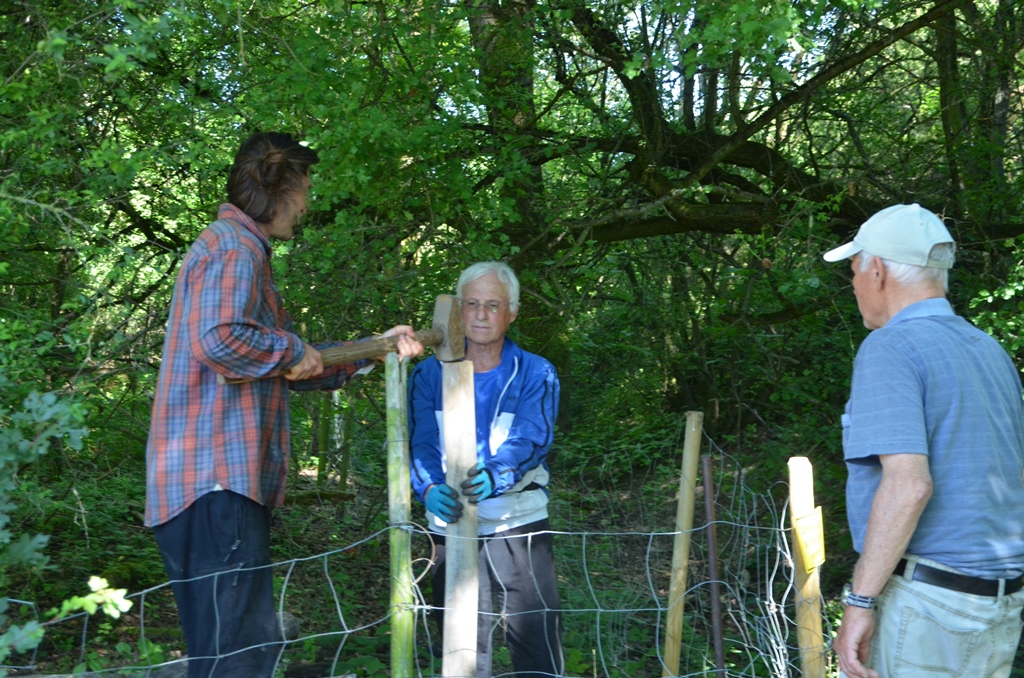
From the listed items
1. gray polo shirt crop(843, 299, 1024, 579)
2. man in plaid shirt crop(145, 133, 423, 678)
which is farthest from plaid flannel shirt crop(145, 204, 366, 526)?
gray polo shirt crop(843, 299, 1024, 579)

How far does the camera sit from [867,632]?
7.29 feet

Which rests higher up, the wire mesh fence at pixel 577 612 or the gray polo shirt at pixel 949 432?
the gray polo shirt at pixel 949 432

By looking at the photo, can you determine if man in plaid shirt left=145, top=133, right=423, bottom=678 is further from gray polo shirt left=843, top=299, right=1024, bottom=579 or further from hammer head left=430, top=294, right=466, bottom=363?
gray polo shirt left=843, top=299, right=1024, bottom=579

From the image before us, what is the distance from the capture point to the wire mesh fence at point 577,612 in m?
4.46

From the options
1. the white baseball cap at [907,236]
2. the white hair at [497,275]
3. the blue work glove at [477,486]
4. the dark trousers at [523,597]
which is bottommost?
the dark trousers at [523,597]

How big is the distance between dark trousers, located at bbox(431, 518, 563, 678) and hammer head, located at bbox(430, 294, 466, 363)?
23.7 inches

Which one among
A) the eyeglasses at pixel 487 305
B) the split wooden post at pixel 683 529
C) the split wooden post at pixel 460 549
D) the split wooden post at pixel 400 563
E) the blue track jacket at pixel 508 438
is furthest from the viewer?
the split wooden post at pixel 683 529

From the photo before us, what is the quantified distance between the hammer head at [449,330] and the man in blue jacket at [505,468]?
250mm

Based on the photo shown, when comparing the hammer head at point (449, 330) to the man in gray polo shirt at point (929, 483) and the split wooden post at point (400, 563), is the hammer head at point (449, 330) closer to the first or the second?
the split wooden post at point (400, 563)

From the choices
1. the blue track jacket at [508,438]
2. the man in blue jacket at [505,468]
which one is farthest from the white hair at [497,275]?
the blue track jacket at [508,438]

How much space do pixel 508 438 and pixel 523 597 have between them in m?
0.52

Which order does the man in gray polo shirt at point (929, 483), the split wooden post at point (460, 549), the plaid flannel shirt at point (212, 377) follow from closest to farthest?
the man in gray polo shirt at point (929, 483) → the plaid flannel shirt at point (212, 377) → the split wooden post at point (460, 549)

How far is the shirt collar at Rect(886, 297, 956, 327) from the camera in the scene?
2.23 meters

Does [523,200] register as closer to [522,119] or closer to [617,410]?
[522,119]
